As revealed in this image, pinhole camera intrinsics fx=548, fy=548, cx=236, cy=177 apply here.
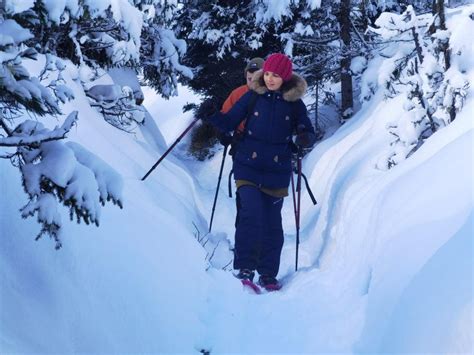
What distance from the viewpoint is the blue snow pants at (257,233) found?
5836mm

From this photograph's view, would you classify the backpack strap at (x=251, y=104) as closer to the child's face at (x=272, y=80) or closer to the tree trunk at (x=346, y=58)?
the child's face at (x=272, y=80)

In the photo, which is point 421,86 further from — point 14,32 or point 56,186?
point 14,32

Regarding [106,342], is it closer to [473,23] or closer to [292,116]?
[292,116]

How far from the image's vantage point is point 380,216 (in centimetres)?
488

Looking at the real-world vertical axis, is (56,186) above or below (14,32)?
below

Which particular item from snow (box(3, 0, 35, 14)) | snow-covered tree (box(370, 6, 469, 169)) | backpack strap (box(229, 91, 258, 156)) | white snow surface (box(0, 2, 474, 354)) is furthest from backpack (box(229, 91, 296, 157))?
snow (box(3, 0, 35, 14))

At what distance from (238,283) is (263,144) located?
1.56 meters

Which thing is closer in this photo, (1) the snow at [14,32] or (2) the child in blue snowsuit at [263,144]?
(1) the snow at [14,32]

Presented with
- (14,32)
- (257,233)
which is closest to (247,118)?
(257,233)

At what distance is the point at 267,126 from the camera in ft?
19.0

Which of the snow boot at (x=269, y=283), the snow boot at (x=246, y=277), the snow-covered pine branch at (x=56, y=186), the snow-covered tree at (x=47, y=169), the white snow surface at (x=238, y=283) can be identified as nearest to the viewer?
the snow-covered tree at (x=47, y=169)

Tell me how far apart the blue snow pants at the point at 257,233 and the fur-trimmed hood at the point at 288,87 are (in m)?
1.03

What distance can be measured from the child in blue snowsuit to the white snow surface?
511mm

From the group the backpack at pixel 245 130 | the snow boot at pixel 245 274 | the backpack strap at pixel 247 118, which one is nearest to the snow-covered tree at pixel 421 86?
the backpack at pixel 245 130
